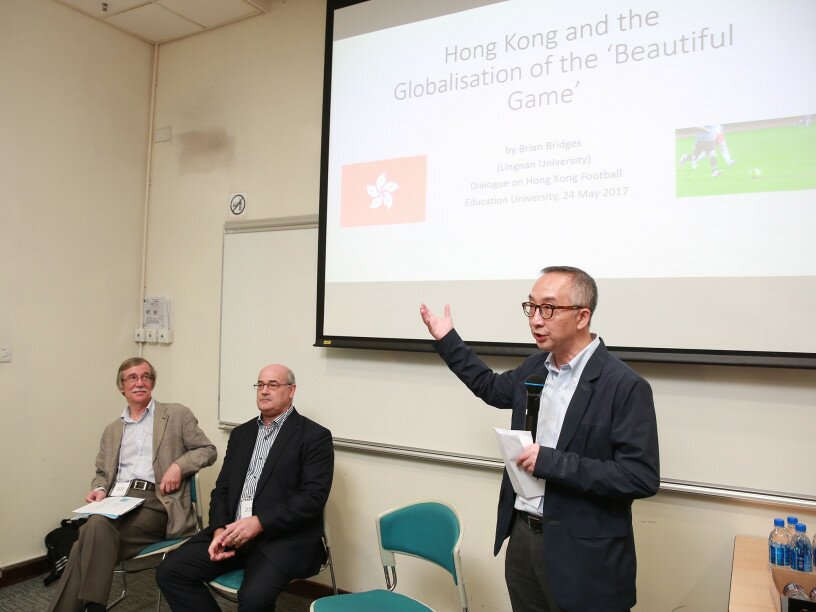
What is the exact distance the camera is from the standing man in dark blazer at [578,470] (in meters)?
1.66

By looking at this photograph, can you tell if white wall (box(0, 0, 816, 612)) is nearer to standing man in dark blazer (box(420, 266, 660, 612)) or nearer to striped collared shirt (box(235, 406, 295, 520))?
striped collared shirt (box(235, 406, 295, 520))

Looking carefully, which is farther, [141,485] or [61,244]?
[61,244]

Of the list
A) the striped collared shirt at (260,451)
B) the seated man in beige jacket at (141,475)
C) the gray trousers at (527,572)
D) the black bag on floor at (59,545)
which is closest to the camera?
the gray trousers at (527,572)

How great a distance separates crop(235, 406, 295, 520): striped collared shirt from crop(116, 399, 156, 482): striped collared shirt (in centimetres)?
56

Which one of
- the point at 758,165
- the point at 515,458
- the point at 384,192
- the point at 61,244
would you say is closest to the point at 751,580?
the point at 515,458

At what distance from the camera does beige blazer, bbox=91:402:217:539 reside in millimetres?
2910

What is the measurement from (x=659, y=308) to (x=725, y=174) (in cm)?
55

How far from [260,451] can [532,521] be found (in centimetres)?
144

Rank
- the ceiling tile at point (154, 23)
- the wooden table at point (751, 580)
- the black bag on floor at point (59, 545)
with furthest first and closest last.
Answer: the ceiling tile at point (154, 23) < the black bag on floor at point (59, 545) < the wooden table at point (751, 580)

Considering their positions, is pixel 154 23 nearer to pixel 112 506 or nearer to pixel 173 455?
pixel 173 455

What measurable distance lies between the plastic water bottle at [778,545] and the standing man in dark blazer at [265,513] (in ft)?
5.48

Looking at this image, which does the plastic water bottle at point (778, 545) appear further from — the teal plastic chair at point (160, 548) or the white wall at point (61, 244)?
the white wall at point (61, 244)

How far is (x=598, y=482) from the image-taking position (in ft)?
5.36

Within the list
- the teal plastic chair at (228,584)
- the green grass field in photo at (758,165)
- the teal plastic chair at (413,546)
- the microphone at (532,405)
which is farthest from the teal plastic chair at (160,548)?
the green grass field in photo at (758,165)
